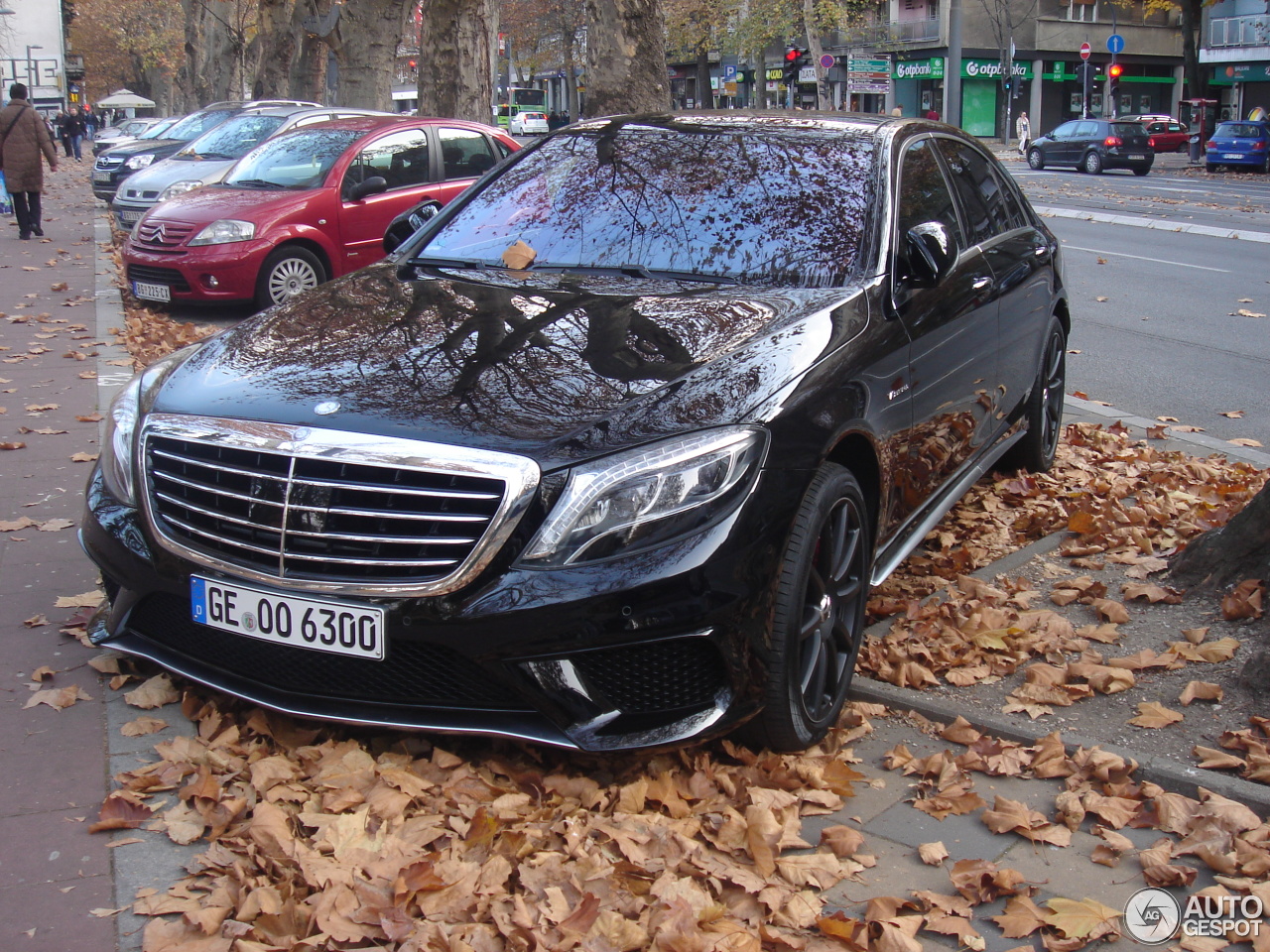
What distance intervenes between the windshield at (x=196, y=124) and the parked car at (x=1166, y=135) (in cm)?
3846

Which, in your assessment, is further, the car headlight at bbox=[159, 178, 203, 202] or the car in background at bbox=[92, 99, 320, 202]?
the car in background at bbox=[92, 99, 320, 202]

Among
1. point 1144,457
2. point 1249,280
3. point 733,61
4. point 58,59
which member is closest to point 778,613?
point 1144,457

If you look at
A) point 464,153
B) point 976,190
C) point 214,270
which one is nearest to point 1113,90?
point 464,153

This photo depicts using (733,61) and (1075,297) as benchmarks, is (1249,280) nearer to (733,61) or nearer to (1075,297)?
(1075,297)

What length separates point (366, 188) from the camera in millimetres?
10781

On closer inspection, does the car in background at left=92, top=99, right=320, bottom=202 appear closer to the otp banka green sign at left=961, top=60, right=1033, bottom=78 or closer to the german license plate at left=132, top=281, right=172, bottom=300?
the german license plate at left=132, top=281, right=172, bottom=300

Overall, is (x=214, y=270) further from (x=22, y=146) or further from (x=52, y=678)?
(x=22, y=146)

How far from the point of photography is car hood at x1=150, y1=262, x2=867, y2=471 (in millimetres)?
3074

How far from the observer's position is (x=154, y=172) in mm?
15586

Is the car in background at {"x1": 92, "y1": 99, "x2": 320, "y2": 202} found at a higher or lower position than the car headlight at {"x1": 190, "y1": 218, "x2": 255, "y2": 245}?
higher

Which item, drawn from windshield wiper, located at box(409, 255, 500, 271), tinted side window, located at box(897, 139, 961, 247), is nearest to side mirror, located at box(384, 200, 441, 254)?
windshield wiper, located at box(409, 255, 500, 271)

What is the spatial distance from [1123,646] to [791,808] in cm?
163

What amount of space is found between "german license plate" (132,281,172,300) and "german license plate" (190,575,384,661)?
27.4 ft
